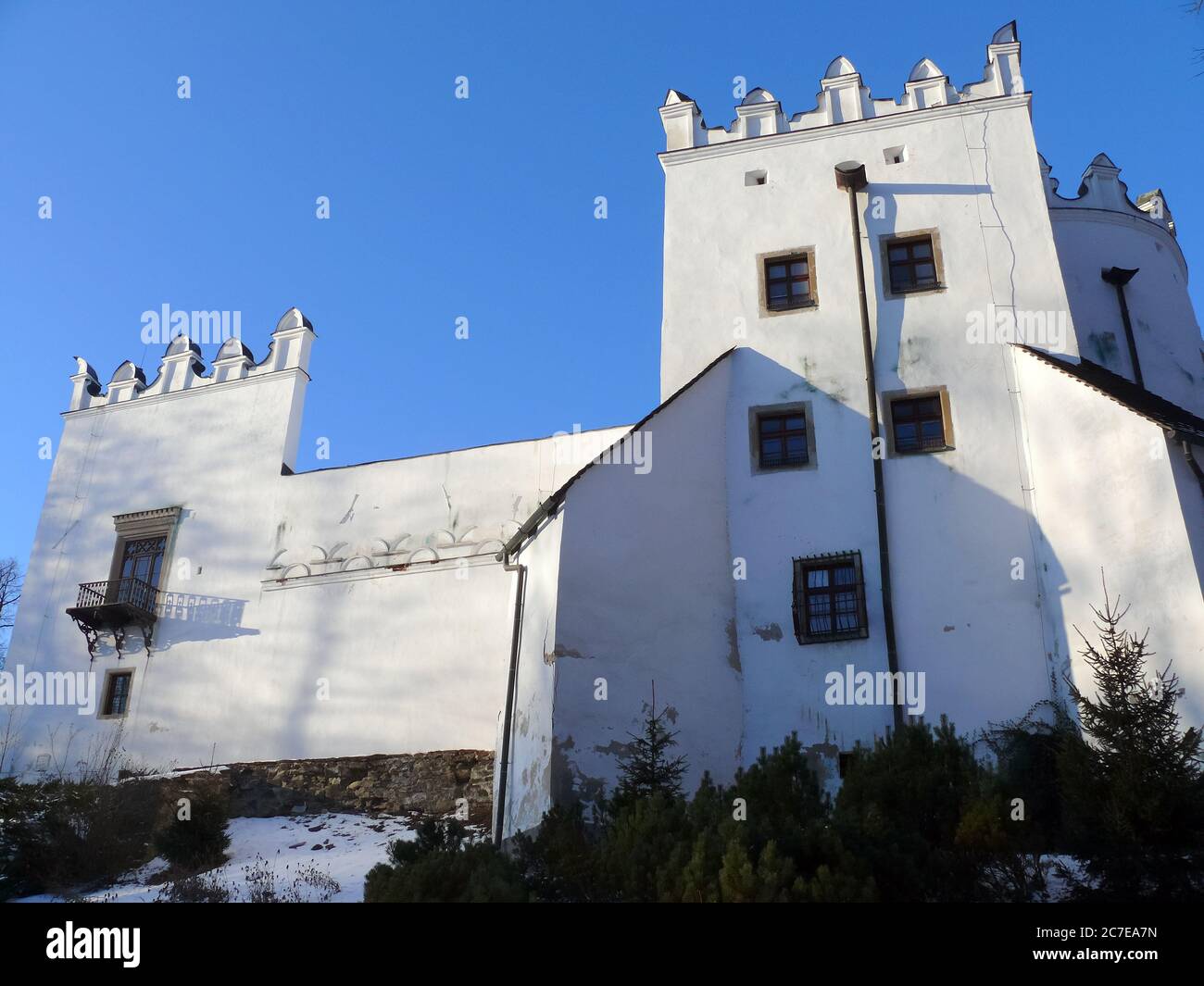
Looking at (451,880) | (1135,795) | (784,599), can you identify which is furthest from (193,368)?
(1135,795)

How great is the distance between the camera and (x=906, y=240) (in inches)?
677

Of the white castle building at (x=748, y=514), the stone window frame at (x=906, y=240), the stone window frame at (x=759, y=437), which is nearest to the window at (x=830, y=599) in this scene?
the white castle building at (x=748, y=514)

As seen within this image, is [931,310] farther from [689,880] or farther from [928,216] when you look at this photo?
[689,880]

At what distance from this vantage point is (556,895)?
9.92 m

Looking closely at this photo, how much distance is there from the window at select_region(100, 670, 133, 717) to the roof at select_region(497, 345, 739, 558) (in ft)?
30.9

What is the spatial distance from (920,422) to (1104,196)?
7.42 metres

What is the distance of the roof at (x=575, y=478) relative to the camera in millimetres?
14961

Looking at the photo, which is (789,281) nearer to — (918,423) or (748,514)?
(918,423)

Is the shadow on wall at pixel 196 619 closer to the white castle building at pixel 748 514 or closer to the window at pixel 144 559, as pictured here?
the white castle building at pixel 748 514

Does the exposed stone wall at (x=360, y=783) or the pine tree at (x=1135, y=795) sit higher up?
the exposed stone wall at (x=360, y=783)

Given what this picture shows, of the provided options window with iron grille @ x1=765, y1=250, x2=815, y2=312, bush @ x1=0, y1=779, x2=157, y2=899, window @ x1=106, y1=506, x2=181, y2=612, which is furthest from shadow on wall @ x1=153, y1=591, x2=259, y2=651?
window with iron grille @ x1=765, y1=250, x2=815, y2=312

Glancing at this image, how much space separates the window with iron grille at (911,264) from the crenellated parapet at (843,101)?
8.30ft
